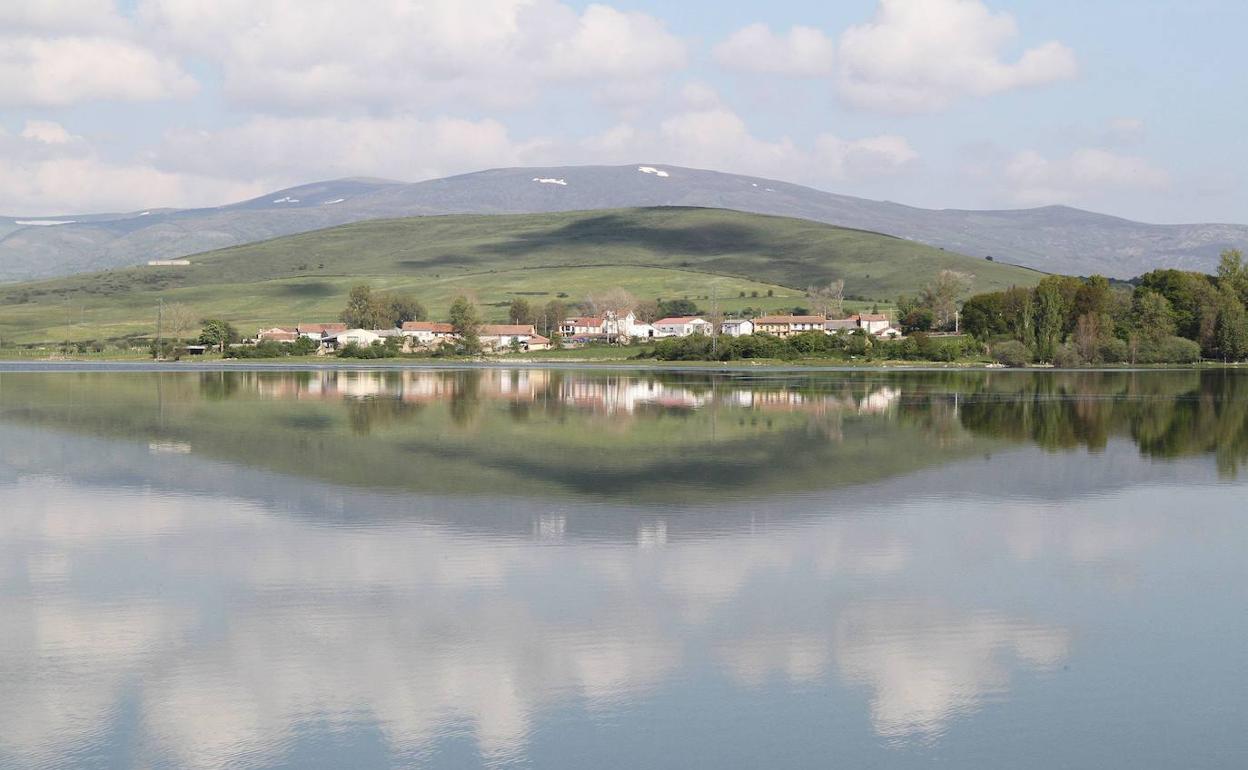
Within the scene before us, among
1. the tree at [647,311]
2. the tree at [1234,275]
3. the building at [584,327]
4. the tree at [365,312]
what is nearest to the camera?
the tree at [1234,275]

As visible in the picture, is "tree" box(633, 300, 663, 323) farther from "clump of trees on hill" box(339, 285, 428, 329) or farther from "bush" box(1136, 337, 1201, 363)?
"bush" box(1136, 337, 1201, 363)

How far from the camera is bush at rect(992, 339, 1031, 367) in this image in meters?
112

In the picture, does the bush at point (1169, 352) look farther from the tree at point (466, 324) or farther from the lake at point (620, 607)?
the lake at point (620, 607)

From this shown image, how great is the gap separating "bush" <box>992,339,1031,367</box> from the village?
84.2 feet

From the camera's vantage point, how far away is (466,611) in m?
14.8

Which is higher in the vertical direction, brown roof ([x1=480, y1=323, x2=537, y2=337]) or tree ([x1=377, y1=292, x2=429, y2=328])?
tree ([x1=377, y1=292, x2=429, y2=328])

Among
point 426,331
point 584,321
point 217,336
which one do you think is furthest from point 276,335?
point 584,321

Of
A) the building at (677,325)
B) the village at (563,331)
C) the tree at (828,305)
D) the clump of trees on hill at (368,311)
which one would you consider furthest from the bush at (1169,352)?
the clump of trees on hill at (368,311)

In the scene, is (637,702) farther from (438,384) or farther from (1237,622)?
(438,384)

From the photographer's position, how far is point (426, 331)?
16575cm

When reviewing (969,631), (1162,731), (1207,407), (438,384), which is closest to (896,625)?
(969,631)

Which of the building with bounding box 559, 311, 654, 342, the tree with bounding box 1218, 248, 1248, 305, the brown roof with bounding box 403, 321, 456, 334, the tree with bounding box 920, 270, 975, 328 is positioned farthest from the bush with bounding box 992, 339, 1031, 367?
the brown roof with bounding box 403, 321, 456, 334

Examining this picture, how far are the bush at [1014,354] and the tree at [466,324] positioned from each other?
57.8 metres

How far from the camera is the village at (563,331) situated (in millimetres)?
148250
